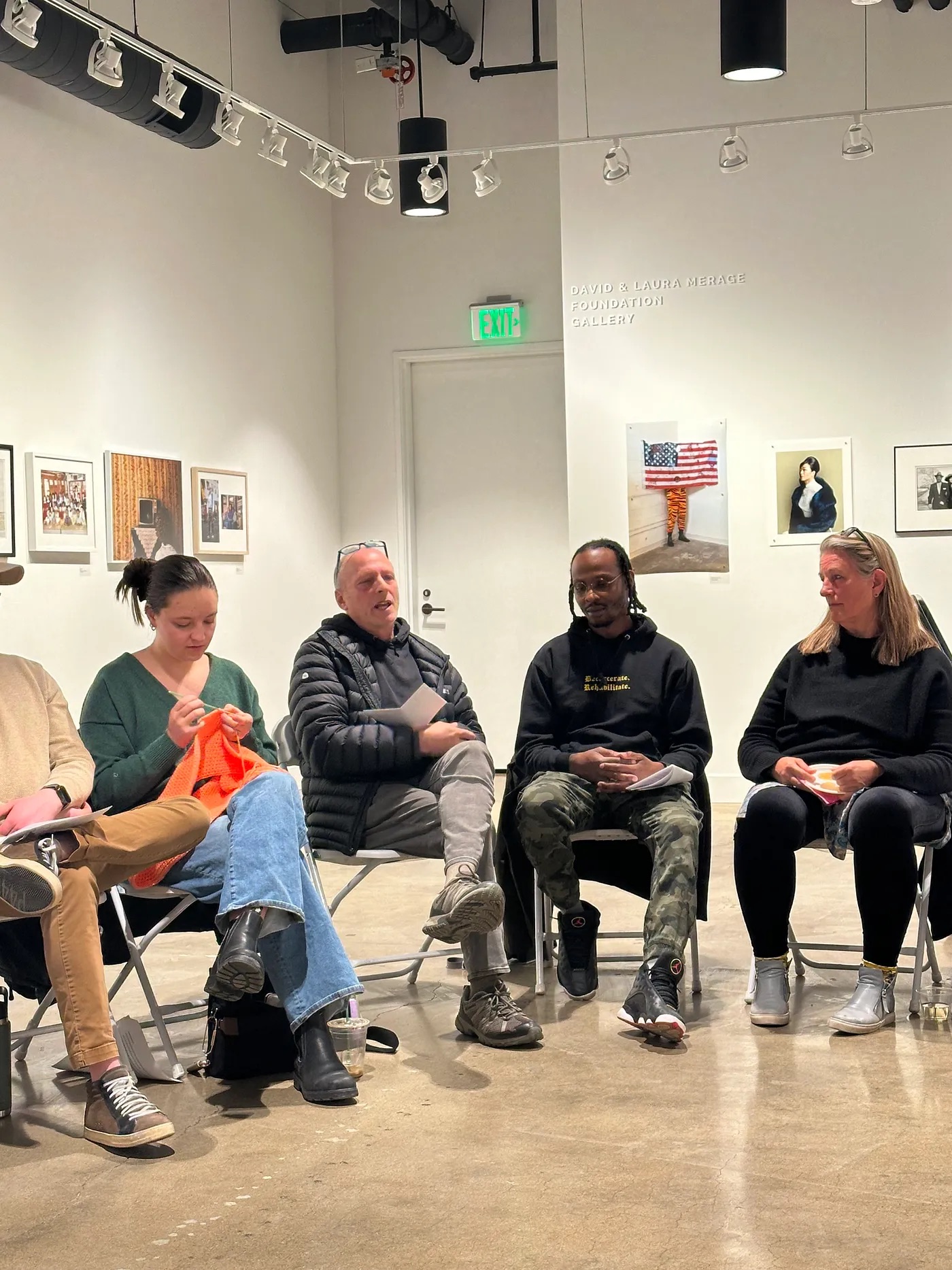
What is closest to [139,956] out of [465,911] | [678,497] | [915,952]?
[465,911]

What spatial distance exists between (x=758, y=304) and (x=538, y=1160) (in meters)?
5.62

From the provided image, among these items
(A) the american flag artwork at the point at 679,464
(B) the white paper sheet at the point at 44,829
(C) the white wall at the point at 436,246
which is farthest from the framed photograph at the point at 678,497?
(B) the white paper sheet at the point at 44,829

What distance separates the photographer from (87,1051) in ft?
9.91

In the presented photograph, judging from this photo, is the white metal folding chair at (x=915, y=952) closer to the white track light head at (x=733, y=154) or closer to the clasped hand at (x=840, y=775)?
the clasped hand at (x=840, y=775)

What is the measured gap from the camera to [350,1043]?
3.51 m

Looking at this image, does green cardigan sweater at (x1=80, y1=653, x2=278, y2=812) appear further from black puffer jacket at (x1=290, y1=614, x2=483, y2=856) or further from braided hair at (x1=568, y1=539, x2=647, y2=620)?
braided hair at (x1=568, y1=539, x2=647, y2=620)

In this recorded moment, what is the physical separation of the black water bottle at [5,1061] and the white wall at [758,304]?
16.6 feet

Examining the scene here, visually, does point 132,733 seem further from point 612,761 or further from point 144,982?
point 612,761

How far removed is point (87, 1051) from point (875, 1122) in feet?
5.48

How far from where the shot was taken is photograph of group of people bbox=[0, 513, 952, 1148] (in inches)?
130

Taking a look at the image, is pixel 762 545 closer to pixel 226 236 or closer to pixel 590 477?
pixel 590 477

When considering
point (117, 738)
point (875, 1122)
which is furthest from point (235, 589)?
point (875, 1122)

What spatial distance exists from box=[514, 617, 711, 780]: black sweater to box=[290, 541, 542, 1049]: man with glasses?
8.1 inches

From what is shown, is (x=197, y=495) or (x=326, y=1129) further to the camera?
(x=197, y=495)
